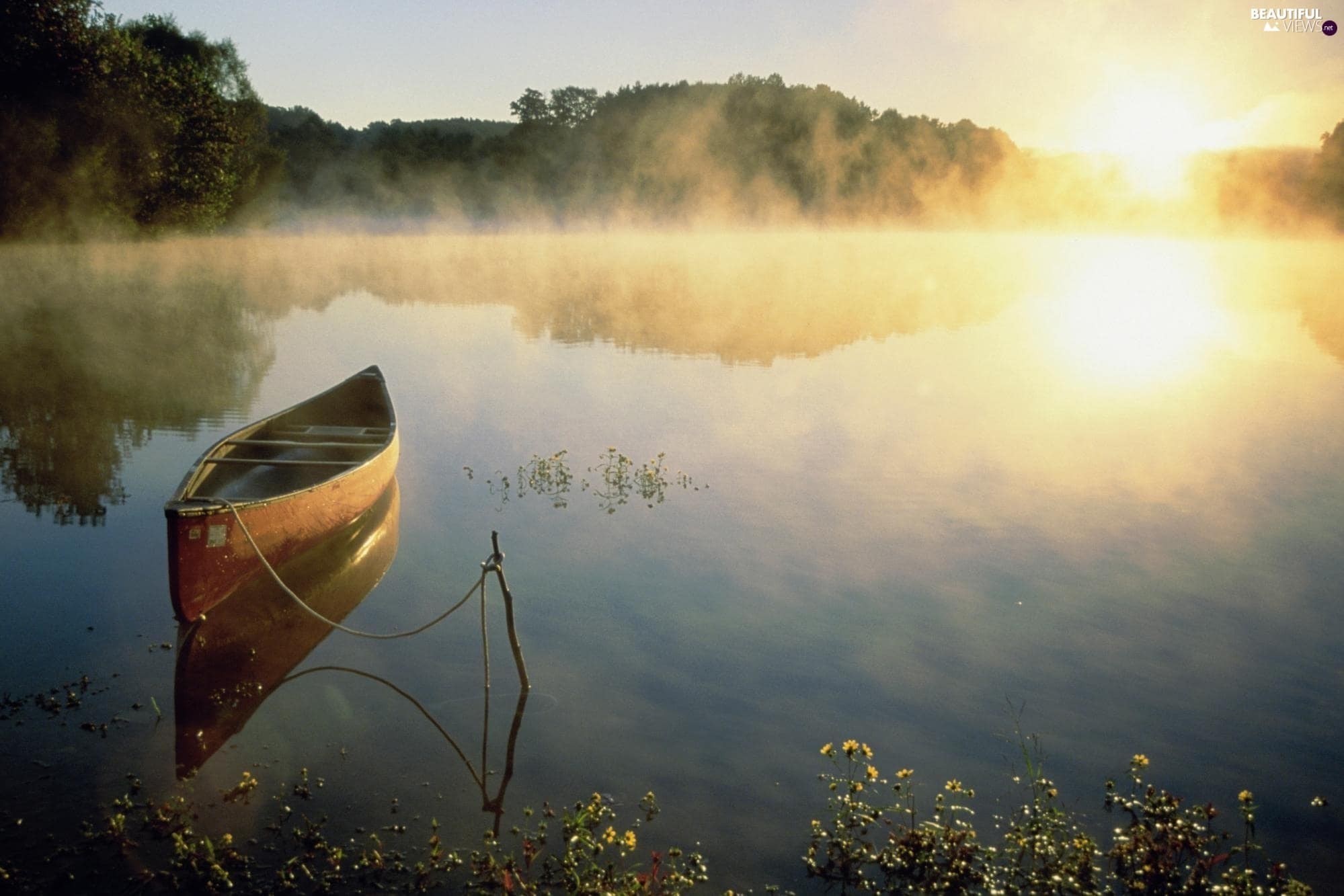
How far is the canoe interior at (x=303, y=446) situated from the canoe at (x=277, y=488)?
2 cm

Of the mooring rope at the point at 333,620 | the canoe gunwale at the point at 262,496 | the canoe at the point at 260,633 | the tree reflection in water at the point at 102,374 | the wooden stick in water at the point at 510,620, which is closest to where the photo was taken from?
the canoe at the point at 260,633

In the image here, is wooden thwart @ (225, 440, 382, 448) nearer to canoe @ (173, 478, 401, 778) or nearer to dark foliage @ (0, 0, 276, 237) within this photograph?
canoe @ (173, 478, 401, 778)

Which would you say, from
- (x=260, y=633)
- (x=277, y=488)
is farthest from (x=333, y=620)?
(x=277, y=488)

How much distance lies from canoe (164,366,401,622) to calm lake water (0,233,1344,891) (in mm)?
801

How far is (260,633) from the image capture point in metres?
9.89

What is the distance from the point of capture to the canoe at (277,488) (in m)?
9.39

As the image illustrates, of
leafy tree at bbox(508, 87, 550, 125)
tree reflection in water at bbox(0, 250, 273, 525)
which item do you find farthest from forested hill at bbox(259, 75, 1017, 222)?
tree reflection in water at bbox(0, 250, 273, 525)

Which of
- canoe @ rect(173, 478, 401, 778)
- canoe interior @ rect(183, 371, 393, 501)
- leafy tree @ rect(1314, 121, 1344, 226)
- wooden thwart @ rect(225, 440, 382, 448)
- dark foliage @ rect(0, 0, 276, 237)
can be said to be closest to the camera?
canoe @ rect(173, 478, 401, 778)

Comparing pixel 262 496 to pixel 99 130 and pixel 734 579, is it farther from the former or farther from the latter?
pixel 99 130

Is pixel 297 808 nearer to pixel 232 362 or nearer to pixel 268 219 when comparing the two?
pixel 232 362

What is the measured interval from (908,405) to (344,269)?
41.5 m

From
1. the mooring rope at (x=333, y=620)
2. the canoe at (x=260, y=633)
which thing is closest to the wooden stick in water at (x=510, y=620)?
the mooring rope at (x=333, y=620)

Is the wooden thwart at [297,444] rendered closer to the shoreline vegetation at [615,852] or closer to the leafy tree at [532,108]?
the shoreline vegetation at [615,852]

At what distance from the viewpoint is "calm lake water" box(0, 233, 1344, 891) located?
7.55 meters
